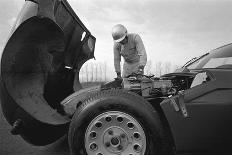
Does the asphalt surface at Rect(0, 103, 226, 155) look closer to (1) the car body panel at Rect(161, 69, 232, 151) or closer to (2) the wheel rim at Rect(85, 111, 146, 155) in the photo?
(2) the wheel rim at Rect(85, 111, 146, 155)

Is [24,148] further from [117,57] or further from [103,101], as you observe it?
[117,57]

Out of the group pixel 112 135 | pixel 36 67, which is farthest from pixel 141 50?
pixel 112 135

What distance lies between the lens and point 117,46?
702cm

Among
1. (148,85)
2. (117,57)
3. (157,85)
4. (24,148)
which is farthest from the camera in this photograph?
(117,57)

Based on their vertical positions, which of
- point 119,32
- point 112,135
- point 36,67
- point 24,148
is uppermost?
point 119,32

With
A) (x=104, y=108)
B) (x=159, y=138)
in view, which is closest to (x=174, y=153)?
(x=159, y=138)

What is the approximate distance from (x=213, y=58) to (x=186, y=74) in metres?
0.48

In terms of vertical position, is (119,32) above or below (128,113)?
above

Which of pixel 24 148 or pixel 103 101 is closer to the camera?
pixel 103 101

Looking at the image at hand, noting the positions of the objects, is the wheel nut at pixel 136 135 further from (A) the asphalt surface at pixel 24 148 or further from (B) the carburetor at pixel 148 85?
(A) the asphalt surface at pixel 24 148

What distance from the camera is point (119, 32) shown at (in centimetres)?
644

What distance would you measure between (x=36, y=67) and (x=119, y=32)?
2581 mm

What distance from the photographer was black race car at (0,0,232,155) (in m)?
3.29

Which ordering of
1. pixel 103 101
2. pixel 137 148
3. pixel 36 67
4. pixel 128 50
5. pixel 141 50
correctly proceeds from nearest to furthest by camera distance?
1. pixel 137 148
2. pixel 103 101
3. pixel 36 67
4. pixel 141 50
5. pixel 128 50
